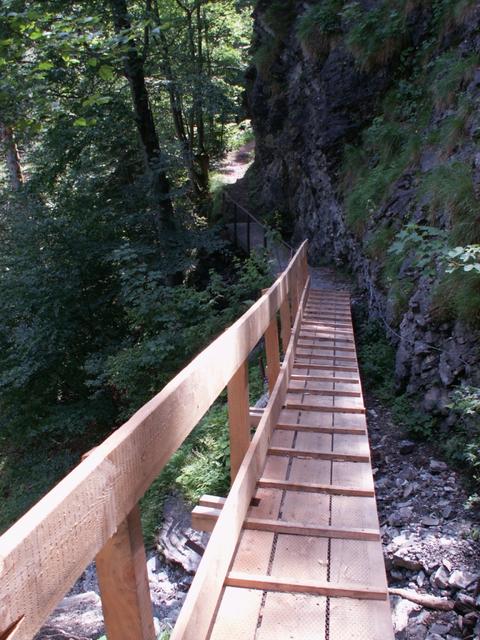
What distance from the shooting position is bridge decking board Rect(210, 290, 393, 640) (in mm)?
2141

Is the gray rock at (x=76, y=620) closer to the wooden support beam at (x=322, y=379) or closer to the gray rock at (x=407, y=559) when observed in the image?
the gray rock at (x=407, y=559)

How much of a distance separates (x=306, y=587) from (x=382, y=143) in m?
10.5

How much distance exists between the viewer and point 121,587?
4.13ft

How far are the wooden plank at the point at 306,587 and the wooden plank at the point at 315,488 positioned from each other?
873mm

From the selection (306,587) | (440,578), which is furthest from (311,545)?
(440,578)

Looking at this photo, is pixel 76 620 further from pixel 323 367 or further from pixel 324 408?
pixel 323 367

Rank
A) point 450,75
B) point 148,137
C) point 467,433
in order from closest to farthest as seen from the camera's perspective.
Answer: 1. point 467,433
2. point 450,75
3. point 148,137

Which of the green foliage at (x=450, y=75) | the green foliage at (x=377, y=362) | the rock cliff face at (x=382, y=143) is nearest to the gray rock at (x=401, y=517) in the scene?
the rock cliff face at (x=382, y=143)

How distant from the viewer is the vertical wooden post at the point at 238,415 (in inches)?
112

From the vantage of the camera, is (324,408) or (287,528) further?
(324,408)

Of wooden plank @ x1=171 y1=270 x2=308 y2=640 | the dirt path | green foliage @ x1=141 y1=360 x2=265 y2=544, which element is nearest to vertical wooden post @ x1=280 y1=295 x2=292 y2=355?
green foliage @ x1=141 y1=360 x2=265 y2=544

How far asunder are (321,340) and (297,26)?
488 inches

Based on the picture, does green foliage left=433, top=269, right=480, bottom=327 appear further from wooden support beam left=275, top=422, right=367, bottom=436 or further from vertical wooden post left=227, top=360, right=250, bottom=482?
vertical wooden post left=227, top=360, right=250, bottom=482

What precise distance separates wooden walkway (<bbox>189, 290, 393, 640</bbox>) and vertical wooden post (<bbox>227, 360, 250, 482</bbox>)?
0.97 feet
